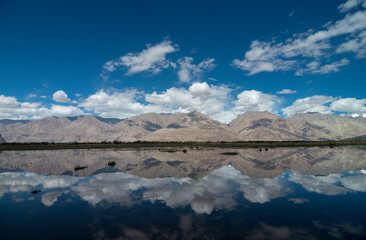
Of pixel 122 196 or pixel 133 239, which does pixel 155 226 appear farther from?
pixel 122 196

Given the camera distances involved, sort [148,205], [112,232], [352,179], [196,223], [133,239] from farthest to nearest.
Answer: [352,179] < [148,205] < [196,223] < [112,232] < [133,239]

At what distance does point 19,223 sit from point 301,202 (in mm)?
26556

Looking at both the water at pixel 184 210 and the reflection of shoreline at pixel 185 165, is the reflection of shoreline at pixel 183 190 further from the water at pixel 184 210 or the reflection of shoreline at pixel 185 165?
the reflection of shoreline at pixel 185 165

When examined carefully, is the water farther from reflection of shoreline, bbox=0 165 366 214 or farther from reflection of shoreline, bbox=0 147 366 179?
reflection of shoreline, bbox=0 147 366 179

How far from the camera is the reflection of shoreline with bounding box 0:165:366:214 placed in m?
22.2

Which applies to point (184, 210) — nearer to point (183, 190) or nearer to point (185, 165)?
point (183, 190)

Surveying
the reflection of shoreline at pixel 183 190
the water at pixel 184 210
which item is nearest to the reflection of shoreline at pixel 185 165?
the reflection of shoreline at pixel 183 190

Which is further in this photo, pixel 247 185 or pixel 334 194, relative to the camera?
pixel 247 185

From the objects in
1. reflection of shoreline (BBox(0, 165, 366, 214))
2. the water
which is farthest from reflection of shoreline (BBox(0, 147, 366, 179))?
the water

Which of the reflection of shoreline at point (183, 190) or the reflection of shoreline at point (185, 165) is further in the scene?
the reflection of shoreline at point (185, 165)

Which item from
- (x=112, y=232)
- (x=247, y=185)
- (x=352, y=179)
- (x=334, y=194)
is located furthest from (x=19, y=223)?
(x=352, y=179)

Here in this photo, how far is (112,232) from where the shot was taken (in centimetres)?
1459

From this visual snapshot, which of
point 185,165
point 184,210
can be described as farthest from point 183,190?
point 185,165

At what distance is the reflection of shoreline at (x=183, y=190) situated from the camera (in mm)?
22188
